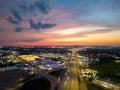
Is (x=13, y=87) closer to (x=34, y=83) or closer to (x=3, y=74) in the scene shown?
(x=34, y=83)

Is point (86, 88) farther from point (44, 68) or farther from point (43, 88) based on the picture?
point (44, 68)

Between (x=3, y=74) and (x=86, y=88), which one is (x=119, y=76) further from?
(x=3, y=74)

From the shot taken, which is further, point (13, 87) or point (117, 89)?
point (13, 87)

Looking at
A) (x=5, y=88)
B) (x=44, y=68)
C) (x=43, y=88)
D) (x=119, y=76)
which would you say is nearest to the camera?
(x=43, y=88)

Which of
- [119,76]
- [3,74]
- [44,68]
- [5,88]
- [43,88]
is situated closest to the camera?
[43,88]

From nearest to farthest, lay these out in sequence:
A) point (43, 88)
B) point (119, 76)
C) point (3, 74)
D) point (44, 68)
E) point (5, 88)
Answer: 1. point (43, 88)
2. point (5, 88)
3. point (119, 76)
4. point (3, 74)
5. point (44, 68)

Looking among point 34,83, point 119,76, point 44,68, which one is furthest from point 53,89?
point 44,68

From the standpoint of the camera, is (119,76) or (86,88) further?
(119,76)

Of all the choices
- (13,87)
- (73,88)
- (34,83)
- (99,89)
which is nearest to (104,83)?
(99,89)
